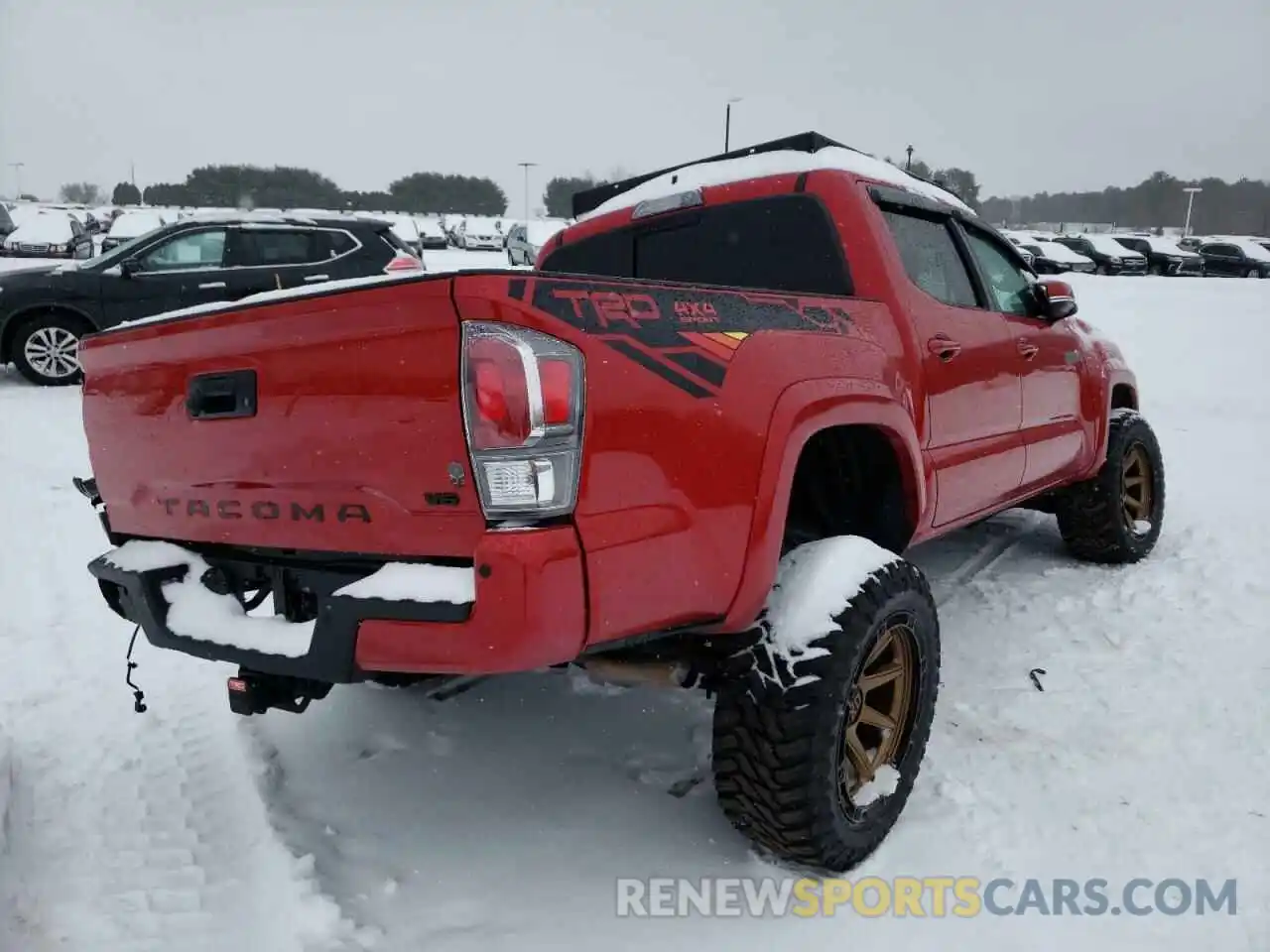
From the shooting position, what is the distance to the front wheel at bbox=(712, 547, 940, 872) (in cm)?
221

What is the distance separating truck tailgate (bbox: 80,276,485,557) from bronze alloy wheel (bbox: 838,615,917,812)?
128 centimetres

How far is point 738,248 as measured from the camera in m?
3.29

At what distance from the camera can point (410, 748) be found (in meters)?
3.06

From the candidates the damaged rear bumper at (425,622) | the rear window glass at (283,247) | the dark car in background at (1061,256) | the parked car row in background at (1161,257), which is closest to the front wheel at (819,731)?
the damaged rear bumper at (425,622)

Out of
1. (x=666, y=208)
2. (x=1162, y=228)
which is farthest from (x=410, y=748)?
(x=1162, y=228)

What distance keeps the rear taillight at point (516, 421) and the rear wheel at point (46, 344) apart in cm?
874

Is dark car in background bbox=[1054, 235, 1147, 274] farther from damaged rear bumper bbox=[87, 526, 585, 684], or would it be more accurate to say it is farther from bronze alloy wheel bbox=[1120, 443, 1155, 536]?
damaged rear bumper bbox=[87, 526, 585, 684]

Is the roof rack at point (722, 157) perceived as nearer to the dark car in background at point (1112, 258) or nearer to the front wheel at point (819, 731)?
the front wheel at point (819, 731)

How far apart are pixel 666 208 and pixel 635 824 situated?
88.2 inches

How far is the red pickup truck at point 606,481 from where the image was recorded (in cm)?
178

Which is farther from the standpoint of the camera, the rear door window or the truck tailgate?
the rear door window

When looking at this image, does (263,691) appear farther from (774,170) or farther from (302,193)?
(302,193)

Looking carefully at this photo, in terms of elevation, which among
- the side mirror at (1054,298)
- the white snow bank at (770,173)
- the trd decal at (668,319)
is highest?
the white snow bank at (770,173)

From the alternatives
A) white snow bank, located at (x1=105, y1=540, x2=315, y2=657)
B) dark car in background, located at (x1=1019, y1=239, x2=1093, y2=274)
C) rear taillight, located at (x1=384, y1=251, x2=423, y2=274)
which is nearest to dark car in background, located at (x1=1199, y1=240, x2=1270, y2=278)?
dark car in background, located at (x1=1019, y1=239, x2=1093, y2=274)
